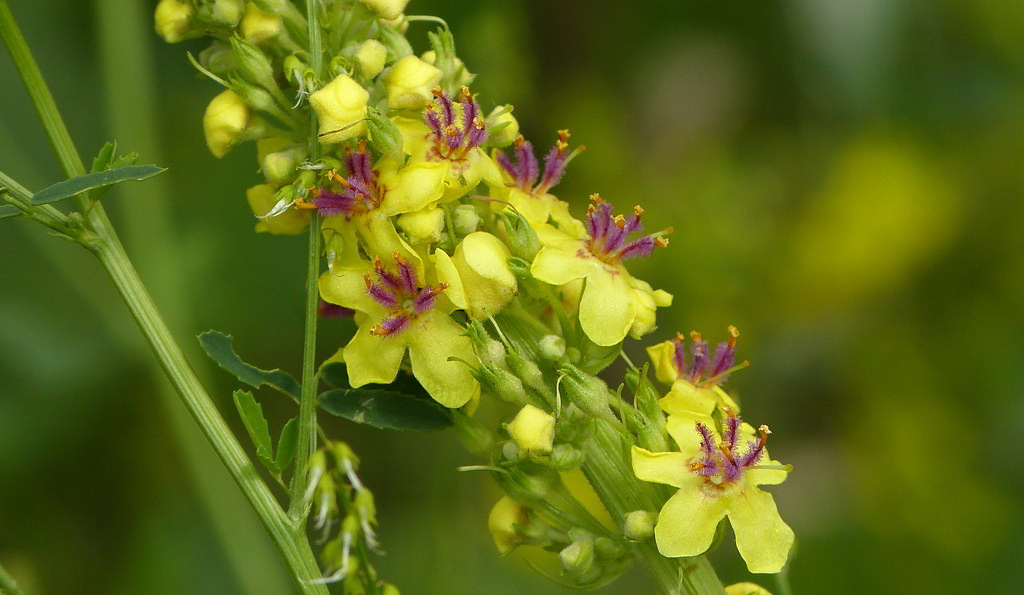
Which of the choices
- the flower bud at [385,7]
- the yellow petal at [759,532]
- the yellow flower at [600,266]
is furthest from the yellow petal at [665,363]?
the flower bud at [385,7]

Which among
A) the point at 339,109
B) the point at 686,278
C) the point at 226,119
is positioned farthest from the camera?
the point at 686,278

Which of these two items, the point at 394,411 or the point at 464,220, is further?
the point at 394,411

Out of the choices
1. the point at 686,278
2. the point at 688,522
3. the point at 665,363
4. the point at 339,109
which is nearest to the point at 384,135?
the point at 339,109

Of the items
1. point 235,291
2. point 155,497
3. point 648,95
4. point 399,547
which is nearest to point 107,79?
point 235,291

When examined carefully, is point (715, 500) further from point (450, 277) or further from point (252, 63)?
point (252, 63)

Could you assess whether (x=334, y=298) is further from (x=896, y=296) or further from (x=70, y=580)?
(x=896, y=296)

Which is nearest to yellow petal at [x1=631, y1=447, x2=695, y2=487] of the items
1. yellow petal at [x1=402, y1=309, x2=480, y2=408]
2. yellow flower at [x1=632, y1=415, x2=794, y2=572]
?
yellow flower at [x1=632, y1=415, x2=794, y2=572]
